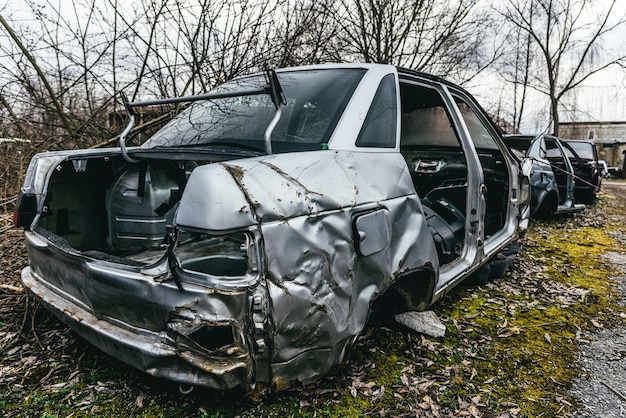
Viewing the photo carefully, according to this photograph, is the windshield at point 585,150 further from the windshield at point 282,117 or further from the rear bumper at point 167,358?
the rear bumper at point 167,358

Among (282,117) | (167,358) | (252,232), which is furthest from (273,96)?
(167,358)

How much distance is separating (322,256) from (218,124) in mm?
1371

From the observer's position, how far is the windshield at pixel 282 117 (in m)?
2.25

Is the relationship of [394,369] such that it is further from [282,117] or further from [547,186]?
[547,186]

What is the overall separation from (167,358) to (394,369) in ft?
4.62

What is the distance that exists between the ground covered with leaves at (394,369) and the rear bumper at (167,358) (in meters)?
0.40

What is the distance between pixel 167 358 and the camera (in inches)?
65.2

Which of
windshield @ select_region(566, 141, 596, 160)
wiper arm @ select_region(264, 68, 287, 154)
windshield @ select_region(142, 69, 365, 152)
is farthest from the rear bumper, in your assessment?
windshield @ select_region(566, 141, 596, 160)

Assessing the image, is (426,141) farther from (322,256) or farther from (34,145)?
(34,145)

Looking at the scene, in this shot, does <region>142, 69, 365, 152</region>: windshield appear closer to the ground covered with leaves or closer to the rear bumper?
the rear bumper

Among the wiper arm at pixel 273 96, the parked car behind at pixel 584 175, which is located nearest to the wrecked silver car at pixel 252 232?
the wiper arm at pixel 273 96

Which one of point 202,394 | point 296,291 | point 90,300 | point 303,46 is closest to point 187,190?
point 296,291

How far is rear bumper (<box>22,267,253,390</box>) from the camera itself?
1.61 metres

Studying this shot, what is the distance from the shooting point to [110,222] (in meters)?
2.95
